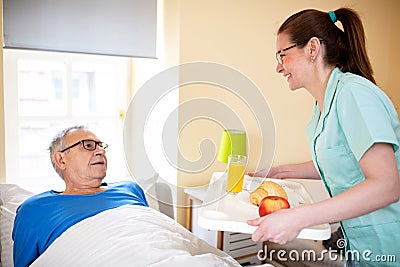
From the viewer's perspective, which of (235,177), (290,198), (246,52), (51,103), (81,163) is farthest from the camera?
(246,52)

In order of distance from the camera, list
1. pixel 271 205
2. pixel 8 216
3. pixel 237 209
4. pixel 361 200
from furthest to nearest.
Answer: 1. pixel 8 216
2. pixel 237 209
3. pixel 271 205
4. pixel 361 200

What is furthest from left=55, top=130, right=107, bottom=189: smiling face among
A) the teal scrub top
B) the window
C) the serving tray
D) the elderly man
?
the teal scrub top

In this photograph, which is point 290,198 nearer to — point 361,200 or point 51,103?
point 361,200

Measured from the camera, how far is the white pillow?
5.98ft

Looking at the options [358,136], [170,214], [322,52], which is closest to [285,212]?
[358,136]

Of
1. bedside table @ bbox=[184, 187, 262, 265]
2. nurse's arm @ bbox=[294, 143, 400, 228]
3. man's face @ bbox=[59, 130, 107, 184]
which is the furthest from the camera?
bedside table @ bbox=[184, 187, 262, 265]

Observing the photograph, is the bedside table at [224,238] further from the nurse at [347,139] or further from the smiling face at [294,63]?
the smiling face at [294,63]

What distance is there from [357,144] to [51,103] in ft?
6.90

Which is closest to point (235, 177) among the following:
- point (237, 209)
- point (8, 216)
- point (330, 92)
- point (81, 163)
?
point (237, 209)

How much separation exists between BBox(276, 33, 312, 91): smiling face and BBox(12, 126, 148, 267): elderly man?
34.4 inches

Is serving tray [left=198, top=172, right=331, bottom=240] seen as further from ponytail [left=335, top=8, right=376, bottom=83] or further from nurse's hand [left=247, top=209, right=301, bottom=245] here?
ponytail [left=335, top=8, right=376, bottom=83]

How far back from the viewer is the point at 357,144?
0.98 meters

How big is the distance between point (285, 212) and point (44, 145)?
81.7 inches

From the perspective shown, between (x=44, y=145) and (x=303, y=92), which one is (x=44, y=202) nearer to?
(x=44, y=145)
